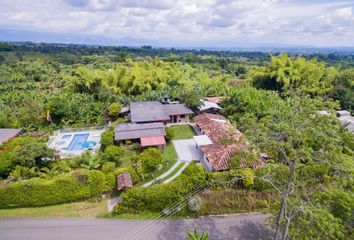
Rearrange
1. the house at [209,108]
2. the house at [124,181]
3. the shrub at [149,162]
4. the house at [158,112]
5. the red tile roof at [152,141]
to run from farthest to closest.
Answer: the house at [209,108] → the house at [158,112] → the red tile roof at [152,141] → the shrub at [149,162] → the house at [124,181]

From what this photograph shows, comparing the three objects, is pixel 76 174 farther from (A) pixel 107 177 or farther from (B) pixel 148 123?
(B) pixel 148 123

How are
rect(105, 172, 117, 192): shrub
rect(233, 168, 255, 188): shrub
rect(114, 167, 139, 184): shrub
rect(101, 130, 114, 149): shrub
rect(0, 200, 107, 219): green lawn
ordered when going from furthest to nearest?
rect(101, 130, 114, 149): shrub
rect(114, 167, 139, 184): shrub
rect(105, 172, 117, 192): shrub
rect(0, 200, 107, 219): green lawn
rect(233, 168, 255, 188): shrub

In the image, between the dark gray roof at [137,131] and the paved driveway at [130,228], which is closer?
the paved driveway at [130,228]

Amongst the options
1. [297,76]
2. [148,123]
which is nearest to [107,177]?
[148,123]

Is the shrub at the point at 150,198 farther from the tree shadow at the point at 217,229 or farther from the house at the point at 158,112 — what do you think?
the house at the point at 158,112

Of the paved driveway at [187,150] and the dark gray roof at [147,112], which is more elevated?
the dark gray roof at [147,112]

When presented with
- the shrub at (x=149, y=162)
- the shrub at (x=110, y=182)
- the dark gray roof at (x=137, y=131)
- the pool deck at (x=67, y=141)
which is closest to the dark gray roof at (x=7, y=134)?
the pool deck at (x=67, y=141)

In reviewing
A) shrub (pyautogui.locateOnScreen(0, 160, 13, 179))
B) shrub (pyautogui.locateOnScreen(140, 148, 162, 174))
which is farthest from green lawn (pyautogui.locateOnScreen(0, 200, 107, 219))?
shrub (pyautogui.locateOnScreen(140, 148, 162, 174))

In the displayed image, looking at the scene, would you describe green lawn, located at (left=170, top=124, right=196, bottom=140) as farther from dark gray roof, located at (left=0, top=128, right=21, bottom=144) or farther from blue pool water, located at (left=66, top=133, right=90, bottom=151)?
dark gray roof, located at (left=0, top=128, right=21, bottom=144)
